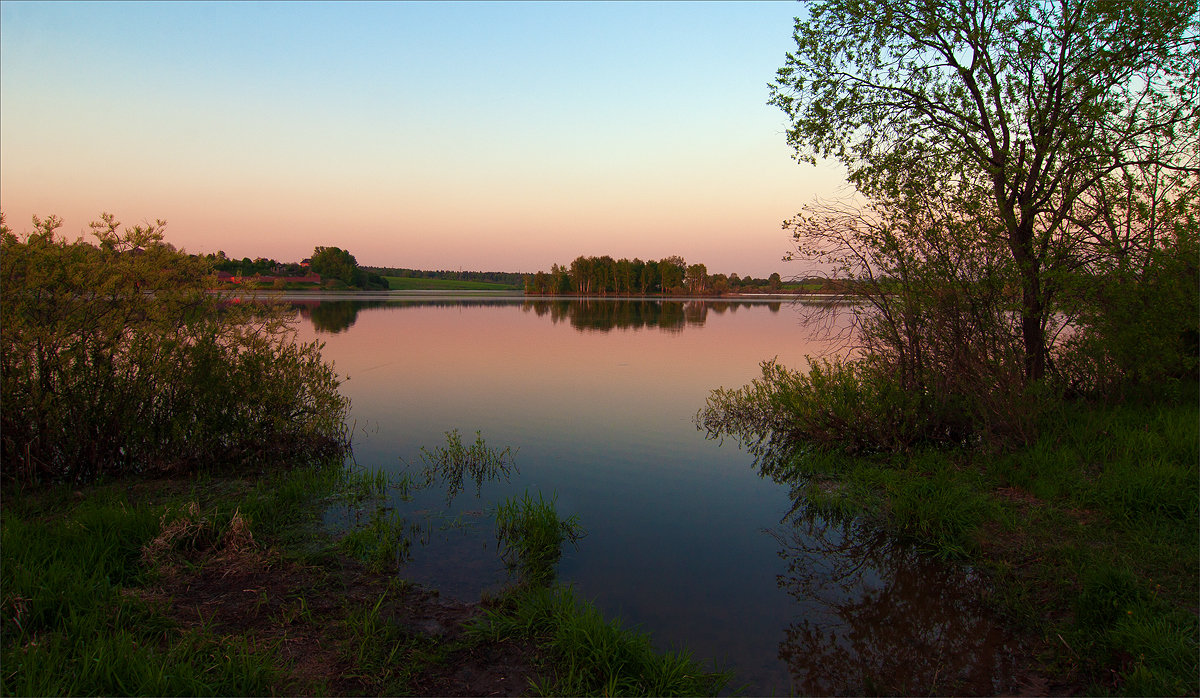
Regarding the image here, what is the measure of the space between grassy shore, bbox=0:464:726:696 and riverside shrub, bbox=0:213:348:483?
1803mm

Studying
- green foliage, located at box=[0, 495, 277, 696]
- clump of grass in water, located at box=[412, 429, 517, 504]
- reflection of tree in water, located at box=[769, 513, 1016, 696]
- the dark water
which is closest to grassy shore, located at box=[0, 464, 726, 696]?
green foliage, located at box=[0, 495, 277, 696]

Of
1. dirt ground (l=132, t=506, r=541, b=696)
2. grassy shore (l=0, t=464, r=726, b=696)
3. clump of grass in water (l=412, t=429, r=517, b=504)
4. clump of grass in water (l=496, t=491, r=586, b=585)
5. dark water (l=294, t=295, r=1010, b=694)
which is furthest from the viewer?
clump of grass in water (l=412, t=429, r=517, b=504)

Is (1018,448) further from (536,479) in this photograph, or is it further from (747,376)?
(747,376)

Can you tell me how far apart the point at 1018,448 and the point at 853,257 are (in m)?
4.26

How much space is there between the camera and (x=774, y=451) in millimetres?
13039

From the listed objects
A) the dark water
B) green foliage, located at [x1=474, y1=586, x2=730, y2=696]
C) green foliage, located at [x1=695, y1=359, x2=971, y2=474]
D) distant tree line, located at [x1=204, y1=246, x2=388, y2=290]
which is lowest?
the dark water

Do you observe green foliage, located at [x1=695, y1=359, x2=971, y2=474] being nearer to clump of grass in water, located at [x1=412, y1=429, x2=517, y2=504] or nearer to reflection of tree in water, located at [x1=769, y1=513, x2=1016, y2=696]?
reflection of tree in water, located at [x1=769, y1=513, x2=1016, y2=696]

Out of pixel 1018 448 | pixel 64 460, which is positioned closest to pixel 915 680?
pixel 1018 448

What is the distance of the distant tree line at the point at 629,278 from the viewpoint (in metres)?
154

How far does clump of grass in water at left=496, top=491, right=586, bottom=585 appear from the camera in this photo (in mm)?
7375

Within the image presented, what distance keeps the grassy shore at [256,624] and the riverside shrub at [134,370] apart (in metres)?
1.80

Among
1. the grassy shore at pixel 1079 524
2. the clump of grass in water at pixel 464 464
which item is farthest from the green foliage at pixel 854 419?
the clump of grass in water at pixel 464 464

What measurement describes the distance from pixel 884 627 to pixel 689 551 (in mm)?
2575

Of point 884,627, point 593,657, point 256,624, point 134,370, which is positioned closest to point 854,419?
point 884,627
